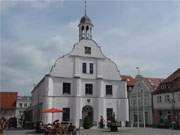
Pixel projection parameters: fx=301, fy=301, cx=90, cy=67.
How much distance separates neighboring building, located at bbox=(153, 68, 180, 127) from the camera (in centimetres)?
4450

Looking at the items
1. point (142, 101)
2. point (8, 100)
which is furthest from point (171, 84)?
point (8, 100)

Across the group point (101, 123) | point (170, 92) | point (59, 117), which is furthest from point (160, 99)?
point (59, 117)

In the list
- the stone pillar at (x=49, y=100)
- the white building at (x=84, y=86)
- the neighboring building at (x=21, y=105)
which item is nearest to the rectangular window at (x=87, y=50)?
the white building at (x=84, y=86)

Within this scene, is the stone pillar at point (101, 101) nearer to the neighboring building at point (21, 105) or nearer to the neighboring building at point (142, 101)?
the neighboring building at point (142, 101)

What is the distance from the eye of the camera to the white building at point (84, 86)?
38.2 m

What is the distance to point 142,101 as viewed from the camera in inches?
2120

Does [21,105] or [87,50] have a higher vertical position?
[87,50]

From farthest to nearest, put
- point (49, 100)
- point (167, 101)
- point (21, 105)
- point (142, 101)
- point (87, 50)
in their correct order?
point (21, 105) < point (142, 101) < point (167, 101) < point (87, 50) < point (49, 100)

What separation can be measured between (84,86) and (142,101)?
17.5 metres

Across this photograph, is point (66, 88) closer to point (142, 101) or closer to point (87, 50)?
point (87, 50)

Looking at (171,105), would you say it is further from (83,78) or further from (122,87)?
(83,78)

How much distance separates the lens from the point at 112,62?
4244 centimetres

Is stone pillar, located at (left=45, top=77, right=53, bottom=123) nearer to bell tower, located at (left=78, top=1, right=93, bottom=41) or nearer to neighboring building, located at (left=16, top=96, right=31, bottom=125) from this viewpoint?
bell tower, located at (left=78, top=1, right=93, bottom=41)

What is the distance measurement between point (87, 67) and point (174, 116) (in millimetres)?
15220
